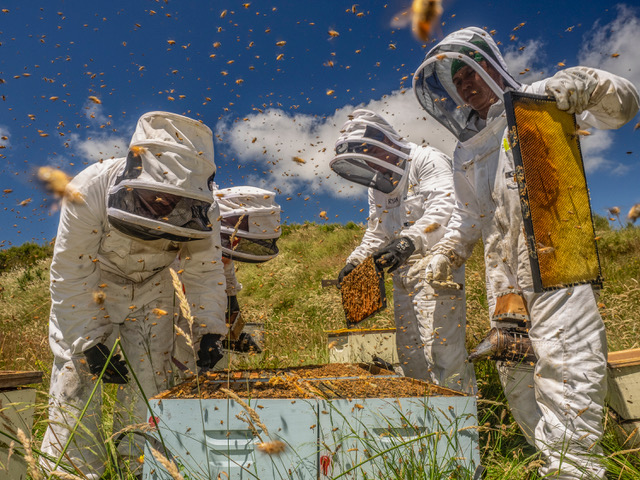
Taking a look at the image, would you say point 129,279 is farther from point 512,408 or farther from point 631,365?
point 631,365

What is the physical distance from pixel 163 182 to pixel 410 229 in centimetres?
264

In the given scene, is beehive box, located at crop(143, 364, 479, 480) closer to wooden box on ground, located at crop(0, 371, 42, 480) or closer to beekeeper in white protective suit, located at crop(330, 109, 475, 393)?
wooden box on ground, located at crop(0, 371, 42, 480)

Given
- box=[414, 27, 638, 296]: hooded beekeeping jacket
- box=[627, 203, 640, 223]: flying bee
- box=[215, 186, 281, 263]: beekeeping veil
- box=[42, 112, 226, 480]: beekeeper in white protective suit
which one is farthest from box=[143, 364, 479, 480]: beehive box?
box=[215, 186, 281, 263]: beekeeping veil

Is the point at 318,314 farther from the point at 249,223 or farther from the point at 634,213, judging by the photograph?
the point at 634,213

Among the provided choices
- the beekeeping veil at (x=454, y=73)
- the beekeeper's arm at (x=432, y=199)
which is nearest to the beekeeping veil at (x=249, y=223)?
the beekeeper's arm at (x=432, y=199)

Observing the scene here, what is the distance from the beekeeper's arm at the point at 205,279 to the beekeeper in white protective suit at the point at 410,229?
5.50 ft

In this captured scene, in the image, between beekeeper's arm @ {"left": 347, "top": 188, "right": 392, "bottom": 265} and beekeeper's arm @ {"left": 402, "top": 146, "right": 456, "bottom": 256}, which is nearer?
beekeeper's arm @ {"left": 402, "top": 146, "right": 456, "bottom": 256}

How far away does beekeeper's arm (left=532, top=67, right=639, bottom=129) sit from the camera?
285cm

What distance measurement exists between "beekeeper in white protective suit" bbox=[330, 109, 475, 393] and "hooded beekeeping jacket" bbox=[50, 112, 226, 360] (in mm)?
1875

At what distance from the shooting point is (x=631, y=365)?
3.03 m

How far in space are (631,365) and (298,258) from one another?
13615 mm

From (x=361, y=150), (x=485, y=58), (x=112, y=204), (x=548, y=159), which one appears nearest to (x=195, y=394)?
(x=112, y=204)

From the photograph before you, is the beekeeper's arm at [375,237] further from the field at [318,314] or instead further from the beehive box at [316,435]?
the beehive box at [316,435]

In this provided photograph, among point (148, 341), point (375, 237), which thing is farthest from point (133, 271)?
point (375, 237)
